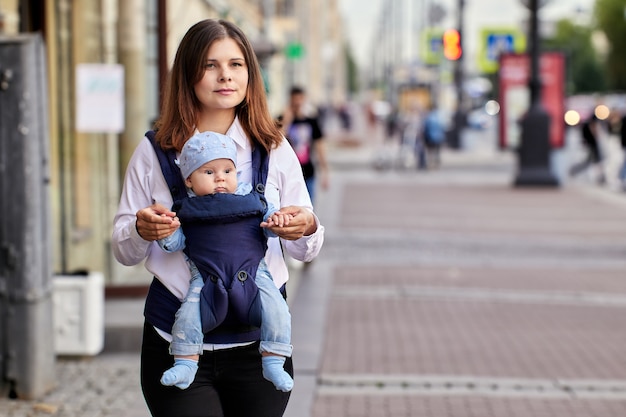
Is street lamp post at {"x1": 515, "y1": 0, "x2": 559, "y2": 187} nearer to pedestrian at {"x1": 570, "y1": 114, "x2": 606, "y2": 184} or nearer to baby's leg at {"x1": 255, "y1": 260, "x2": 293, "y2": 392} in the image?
pedestrian at {"x1": 570, "y1": 114, "x2": 606, "y2": 184}

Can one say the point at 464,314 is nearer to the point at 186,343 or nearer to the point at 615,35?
the point at 186,343

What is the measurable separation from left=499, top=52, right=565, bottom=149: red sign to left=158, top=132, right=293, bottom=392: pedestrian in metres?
23.4

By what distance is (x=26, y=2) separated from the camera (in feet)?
28.5

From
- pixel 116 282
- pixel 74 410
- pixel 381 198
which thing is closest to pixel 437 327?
pixel 116 282

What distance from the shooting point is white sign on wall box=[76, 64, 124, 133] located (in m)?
8.79

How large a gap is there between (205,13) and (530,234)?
5.21 meters

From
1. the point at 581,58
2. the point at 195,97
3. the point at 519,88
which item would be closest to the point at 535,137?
the point at 519,88

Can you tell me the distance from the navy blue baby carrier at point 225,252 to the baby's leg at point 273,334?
0.02m

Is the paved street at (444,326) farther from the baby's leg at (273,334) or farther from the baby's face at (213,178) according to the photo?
the baby's face at (213,178)

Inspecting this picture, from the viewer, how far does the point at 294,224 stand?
10.5 ft

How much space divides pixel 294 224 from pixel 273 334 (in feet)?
1.02

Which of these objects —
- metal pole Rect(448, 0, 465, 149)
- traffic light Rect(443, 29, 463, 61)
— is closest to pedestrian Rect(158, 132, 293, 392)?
traffic light Rect(443, 29, 463, 61)

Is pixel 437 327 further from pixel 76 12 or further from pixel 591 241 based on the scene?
pixel 591 241

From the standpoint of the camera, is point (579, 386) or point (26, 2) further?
point (26, 2)
